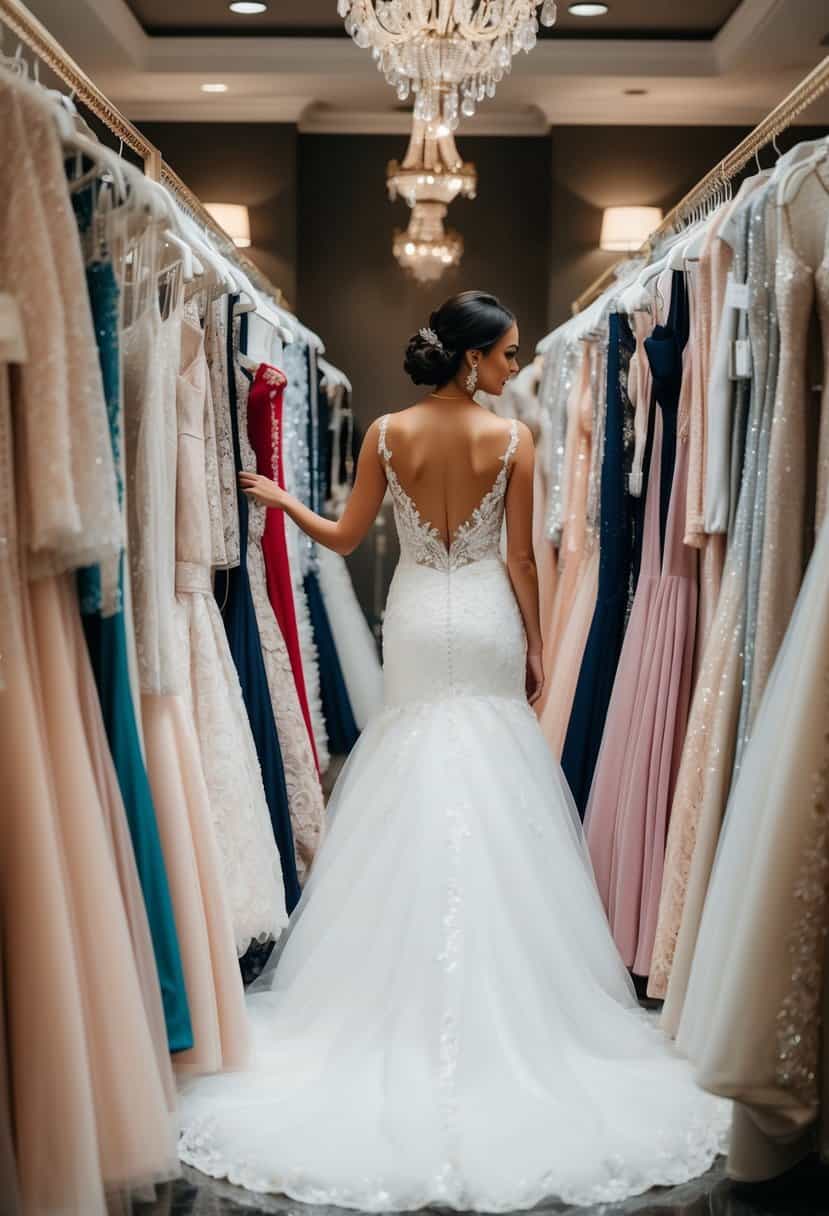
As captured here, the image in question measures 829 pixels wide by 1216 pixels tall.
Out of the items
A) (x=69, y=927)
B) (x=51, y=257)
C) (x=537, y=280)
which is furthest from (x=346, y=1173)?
(x=537, y=280)

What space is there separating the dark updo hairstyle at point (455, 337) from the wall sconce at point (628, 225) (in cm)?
→ 413

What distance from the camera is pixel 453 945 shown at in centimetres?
300

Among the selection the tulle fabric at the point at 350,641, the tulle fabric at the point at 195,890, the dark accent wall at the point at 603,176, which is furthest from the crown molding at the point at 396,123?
the tulle fabric at the point at 195,890

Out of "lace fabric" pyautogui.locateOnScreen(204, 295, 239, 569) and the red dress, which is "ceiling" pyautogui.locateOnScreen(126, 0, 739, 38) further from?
"lace fabric" pyautogui.locateOnScreen(204, 295, 239, 569)

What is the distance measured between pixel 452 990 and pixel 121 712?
101cm

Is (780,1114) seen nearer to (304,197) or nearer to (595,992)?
(595,992)

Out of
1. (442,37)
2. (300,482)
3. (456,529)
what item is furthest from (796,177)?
(300,482)

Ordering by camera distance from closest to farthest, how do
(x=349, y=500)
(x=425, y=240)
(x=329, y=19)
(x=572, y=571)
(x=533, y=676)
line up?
(x=349, y=500) → (x=533, y=676) → (x=572, y=571) → (x=329, y=19) → (x=425, y=240)

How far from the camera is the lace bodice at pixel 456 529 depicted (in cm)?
352

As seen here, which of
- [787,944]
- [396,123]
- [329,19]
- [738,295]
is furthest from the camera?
[396,123]

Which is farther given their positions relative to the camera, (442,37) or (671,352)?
(442,37)

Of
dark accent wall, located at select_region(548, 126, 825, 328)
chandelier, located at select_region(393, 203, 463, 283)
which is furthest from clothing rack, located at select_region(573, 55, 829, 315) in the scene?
dark accent wall, located at select_region(548, 126, 825, 328)

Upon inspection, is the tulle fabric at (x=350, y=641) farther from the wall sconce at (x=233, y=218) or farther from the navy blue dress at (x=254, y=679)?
the navy blue dress at (x=254, y=679)

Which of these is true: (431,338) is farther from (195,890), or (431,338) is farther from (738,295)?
(195,890)
